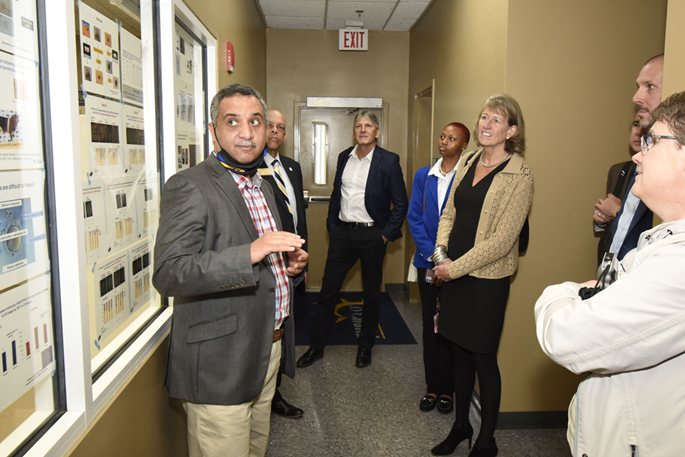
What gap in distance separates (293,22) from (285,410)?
400 centimetres

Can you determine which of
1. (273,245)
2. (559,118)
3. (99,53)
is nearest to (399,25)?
(559,118)

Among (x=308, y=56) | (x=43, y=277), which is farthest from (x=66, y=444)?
(x=308, y=56)

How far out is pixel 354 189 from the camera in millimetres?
3619

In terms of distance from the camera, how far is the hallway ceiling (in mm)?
4289

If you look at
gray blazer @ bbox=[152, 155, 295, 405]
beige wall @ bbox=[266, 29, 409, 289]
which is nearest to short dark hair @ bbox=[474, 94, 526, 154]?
gray blazer @ bbox=[152, 155, 295, 405]

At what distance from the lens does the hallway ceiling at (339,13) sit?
14.1 ft

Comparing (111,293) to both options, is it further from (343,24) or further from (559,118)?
(343,24)

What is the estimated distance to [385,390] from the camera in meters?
3.09

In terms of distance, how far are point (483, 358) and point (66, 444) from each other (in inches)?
68.2

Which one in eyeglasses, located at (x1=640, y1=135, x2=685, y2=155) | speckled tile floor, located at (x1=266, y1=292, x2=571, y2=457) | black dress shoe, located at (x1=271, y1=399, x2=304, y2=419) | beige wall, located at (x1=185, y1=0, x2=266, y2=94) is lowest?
speckled tile floor, located at (x1=266, y1=292, x2=571, y2=457)

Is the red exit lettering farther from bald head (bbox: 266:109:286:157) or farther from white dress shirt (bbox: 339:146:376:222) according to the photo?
bald head (bbox: 266:109:286:157)

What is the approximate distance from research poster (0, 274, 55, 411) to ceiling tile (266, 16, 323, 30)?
14.2 feet

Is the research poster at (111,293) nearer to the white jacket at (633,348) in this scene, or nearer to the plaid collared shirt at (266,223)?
the plaid collared shirt at (266,223)

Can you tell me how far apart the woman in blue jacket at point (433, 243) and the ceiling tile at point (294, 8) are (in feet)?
7.56
